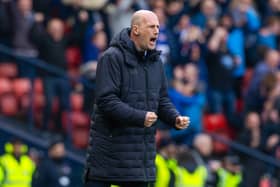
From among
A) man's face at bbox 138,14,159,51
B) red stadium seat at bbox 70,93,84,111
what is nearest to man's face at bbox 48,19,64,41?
red stadium seat at bbox 70,93,84,111

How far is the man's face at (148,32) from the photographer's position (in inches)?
294

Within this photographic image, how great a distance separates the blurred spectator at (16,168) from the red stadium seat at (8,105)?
72cm

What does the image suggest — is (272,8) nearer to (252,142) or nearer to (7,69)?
(252,142)

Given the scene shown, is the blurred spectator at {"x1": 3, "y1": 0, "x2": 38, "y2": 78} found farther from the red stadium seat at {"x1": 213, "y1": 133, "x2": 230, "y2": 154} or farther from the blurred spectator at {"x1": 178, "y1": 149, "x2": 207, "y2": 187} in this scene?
the red stadium seat at {"x1": 213, "y1": 133, "x2": 230, "y2": 154}

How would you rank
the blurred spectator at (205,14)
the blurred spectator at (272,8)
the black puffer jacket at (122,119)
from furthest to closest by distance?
the blurred spectator at (272,8) < the blurred spectator at (205,14) < the black puffer jacket at (122,119)

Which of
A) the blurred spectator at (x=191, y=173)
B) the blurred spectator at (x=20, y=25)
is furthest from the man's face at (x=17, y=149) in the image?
the blurred spectator at (x=191, y=173)

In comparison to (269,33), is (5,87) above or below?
below

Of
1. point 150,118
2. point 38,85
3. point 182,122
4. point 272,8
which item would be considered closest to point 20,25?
point 38,85

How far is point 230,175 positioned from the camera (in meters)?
Answer: 13.6

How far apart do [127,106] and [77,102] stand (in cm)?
699

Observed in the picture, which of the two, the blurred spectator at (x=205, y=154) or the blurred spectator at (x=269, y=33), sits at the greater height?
the blurred spectator at (x=269, y=33)

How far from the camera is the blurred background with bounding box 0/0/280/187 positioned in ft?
44.7

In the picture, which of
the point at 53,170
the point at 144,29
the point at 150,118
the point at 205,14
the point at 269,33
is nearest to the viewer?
the point at 150,118

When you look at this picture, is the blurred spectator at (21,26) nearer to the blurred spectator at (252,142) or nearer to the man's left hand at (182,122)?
the blurred spectator at (252,142)
